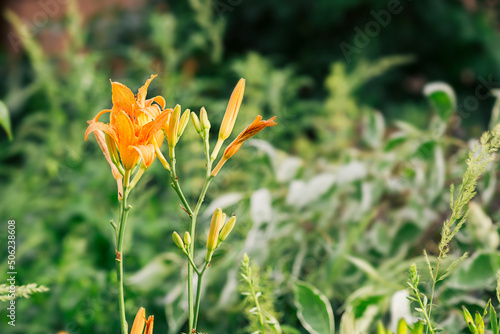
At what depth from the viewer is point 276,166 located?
1.19 meters

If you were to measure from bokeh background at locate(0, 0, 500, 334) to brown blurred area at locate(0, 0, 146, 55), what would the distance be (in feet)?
0.08

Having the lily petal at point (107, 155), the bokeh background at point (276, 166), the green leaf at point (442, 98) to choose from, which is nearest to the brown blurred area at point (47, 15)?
the bokeh background at point (276, 166)

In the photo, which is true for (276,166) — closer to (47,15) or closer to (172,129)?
(172,129)

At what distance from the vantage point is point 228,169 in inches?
60.7

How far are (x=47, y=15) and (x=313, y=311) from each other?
264cm

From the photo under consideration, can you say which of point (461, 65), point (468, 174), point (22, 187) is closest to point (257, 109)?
point (22, 187)

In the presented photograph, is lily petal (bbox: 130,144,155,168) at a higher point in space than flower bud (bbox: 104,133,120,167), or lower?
lower

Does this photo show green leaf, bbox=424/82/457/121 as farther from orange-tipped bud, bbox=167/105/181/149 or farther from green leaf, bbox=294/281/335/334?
orange-tipped bud, bbox=167/105/181/149

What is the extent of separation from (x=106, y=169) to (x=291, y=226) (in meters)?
0.79

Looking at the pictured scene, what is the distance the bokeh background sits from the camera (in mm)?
1013

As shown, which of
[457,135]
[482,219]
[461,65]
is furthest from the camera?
[461,65]

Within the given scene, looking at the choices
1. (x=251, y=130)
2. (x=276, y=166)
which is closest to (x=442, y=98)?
(x=276, y=166)

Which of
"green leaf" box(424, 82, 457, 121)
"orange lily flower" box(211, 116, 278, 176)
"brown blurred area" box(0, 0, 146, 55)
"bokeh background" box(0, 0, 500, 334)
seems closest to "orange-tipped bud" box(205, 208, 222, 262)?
"orange lily flower" box(211, 116, 278, 176)

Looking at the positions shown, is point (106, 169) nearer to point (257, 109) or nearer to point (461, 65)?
point (257, 109)
